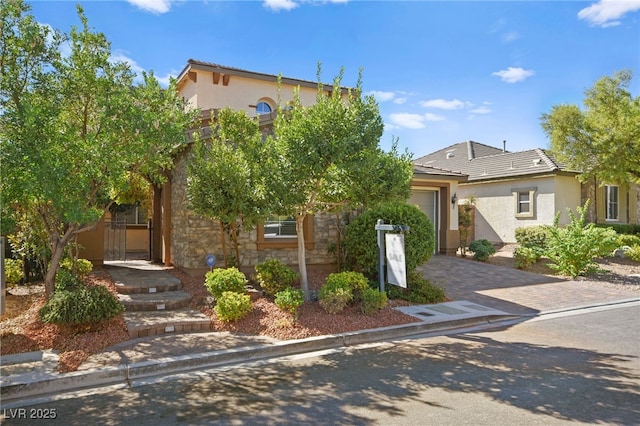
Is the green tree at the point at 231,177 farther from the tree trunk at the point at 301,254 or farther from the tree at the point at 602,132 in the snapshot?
the tree at the point at 602,132

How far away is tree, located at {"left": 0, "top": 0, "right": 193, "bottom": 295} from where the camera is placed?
596cm

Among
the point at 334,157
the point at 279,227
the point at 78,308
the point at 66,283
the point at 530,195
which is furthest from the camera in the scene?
the point at 530,195

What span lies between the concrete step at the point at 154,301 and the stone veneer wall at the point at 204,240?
1765mm

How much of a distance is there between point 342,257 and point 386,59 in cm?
597

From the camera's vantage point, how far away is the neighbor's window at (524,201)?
1973cm

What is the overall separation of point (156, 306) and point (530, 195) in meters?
17.7

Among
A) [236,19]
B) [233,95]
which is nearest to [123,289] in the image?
[236,19]

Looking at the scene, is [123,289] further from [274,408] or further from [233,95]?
[233,95]

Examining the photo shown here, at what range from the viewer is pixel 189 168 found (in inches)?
355

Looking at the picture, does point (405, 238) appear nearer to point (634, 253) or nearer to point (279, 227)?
point (279, 227)

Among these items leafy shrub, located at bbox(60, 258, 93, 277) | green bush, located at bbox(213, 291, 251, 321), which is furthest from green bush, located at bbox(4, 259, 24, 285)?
green bush, located at bbox(213, 291, 251, 321)

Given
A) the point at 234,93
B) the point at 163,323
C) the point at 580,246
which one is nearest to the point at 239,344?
the point at 163,323

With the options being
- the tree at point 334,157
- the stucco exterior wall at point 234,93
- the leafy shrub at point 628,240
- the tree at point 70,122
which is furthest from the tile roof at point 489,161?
the tree at point 70,122

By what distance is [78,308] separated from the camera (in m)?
6.43
